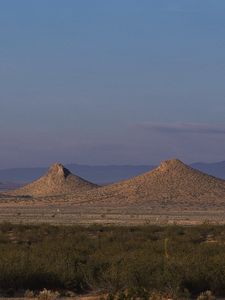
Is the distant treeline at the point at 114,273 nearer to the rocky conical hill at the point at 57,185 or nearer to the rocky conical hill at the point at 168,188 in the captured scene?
the rocky conical hill at the point at 168,188

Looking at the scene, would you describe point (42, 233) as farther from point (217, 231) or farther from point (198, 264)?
point (198, 264)

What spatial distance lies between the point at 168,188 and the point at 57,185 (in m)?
23.4

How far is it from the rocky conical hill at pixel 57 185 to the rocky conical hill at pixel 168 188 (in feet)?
33.2

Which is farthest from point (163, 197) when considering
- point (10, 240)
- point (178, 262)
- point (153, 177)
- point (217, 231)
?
→ point (178, 262)

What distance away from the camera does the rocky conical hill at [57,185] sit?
11859 cm

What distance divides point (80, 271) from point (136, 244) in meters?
9.82

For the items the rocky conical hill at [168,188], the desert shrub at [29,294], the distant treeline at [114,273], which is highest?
the rocky conical hill at [168,188]

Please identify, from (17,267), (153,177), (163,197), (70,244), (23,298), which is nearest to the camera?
(23,298)

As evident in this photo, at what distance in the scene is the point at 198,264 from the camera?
68.1 feet

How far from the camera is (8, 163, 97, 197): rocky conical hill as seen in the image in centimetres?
11859

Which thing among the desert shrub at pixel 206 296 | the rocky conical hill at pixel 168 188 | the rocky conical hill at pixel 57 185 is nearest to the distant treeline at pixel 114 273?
the desert shrub at pixel 206 296

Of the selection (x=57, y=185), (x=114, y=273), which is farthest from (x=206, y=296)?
(x=57, y=185)

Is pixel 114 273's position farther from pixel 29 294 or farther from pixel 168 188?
pixel 168 188

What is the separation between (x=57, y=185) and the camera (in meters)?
121
